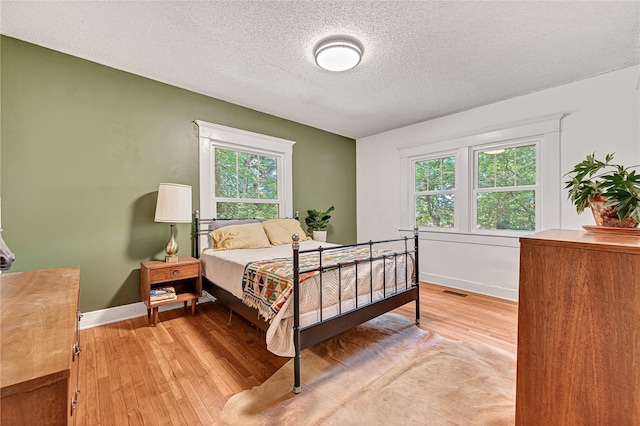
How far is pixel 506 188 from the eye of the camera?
366 centimetres

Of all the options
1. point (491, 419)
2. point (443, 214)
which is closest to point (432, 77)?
point (443, 214)

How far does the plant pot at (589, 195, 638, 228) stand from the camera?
121cm

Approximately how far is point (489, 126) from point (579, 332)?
344 cm

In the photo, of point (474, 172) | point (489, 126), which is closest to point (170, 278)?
point (474, 172)

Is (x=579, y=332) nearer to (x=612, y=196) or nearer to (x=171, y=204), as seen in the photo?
(x=612, y=196)

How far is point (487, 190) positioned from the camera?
3.83 m

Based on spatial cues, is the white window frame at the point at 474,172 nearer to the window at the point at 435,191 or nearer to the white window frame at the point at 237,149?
the window at the point at 435,191

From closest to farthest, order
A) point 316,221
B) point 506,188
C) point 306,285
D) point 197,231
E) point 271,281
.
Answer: point 306,285 < point 271,281 < point 197,231 < point 506,188 < point 316,221

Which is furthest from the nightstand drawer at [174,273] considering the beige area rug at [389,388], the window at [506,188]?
the window at [506,188]

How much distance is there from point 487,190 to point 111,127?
4609 millimetres

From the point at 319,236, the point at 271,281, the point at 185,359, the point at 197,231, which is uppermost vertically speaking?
the point at 197,231

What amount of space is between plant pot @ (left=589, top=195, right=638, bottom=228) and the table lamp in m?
3.13

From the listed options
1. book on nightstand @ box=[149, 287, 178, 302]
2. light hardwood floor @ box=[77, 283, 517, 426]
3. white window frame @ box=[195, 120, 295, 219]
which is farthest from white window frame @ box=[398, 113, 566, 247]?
book on nightstand @ box=[149, 287, 178, 302]

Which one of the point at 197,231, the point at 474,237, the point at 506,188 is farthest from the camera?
the point at 474,237
